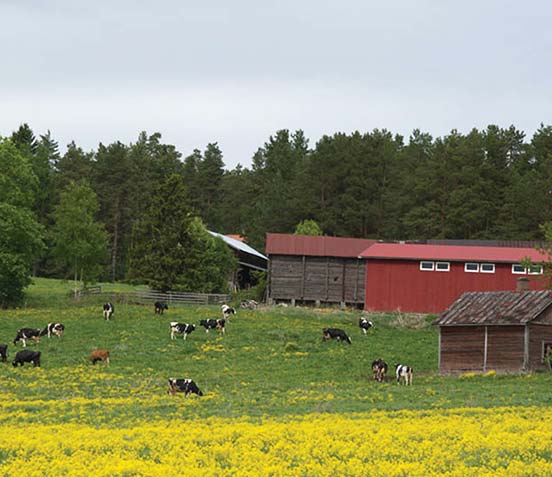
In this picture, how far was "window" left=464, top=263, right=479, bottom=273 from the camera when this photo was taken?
67438mm

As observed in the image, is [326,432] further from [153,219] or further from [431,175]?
[431,175]

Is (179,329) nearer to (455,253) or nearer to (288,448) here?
(455,253)

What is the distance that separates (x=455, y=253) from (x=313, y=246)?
10.9m

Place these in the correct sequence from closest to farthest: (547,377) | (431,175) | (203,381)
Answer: (203,381)
(547,377)
(431,175)

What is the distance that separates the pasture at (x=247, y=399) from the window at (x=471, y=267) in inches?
316

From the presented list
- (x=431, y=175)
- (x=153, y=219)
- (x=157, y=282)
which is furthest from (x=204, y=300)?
(x=431, y=175)

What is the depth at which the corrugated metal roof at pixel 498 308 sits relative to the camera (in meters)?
45.5

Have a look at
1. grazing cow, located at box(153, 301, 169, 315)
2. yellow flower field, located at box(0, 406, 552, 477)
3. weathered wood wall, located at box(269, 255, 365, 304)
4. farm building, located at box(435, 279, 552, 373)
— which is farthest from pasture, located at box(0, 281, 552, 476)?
weathered wood wall, located at box(269, 255, 365, 304)

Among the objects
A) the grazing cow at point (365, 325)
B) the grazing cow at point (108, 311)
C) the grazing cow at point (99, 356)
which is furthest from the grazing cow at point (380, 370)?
the grazing cow at point (108, 311)

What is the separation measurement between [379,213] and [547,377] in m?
65.8

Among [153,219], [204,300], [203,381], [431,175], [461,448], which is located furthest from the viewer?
[431,175]

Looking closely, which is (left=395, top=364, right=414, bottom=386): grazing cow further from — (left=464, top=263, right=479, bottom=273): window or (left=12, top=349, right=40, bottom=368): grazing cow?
(left=464, top=263, right=479, bottom=273): window

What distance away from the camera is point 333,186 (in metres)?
107

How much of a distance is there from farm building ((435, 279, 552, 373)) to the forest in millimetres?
29527
